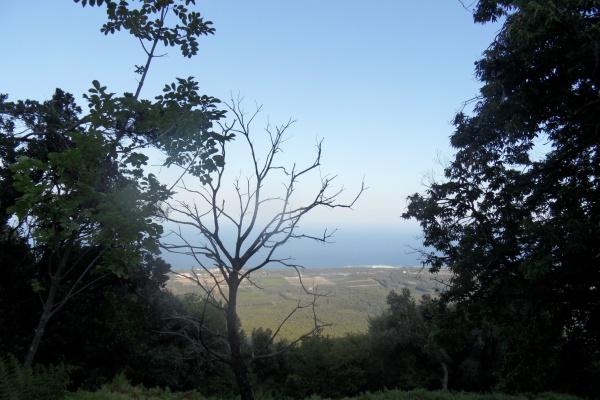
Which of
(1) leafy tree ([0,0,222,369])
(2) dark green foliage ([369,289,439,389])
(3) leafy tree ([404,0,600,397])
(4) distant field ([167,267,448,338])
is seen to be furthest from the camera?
(4) distant field ([167,267,448,338])

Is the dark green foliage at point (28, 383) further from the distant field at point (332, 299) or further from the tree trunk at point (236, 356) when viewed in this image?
the distant field at point (332, 299)

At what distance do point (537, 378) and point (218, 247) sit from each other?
39.5 ft

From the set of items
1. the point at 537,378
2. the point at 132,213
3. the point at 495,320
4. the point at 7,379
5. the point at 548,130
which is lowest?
the point at 537,378

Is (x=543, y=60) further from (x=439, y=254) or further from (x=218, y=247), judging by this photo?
(x=218, y=247)

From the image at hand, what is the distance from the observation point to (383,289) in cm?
9094

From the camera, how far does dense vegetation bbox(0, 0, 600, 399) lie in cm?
371

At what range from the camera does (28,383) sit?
14.3 feet

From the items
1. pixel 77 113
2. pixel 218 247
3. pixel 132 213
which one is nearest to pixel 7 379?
pixel 132 213

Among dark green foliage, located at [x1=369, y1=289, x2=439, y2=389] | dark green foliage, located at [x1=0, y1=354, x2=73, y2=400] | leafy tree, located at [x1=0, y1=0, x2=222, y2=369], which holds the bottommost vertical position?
dark green foliage, located at [x1=369, y1=289, x2=439, y2=389]

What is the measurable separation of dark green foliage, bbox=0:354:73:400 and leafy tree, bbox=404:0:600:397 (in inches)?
361

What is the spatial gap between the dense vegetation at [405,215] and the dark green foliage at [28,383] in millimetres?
23

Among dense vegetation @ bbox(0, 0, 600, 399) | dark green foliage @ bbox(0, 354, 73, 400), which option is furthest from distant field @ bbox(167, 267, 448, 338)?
dark green foliage @ bbox(0, 354, 73, 400)

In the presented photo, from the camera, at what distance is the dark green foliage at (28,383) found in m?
4.03

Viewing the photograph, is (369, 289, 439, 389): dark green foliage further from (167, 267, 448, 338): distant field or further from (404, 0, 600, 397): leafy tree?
(167, 267, 448, 338): distant field
